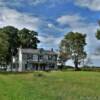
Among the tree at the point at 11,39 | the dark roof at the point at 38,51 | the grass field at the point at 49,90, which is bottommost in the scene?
the grass field at the point at 49,90

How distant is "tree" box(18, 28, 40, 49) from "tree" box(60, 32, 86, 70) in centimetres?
1661

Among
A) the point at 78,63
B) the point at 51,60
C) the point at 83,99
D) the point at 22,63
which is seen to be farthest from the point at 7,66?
the point at 83,99

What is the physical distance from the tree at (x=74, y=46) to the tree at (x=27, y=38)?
1661 cm

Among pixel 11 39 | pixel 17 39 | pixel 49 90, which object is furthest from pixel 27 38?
pixel 49 90

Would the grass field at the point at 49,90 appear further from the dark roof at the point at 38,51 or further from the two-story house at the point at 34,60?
the dark roof at the point at 38,51

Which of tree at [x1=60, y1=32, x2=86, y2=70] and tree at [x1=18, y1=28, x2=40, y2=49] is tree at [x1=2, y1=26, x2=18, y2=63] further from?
tree at [x1=60, y1=32, x2=86, y2=70]

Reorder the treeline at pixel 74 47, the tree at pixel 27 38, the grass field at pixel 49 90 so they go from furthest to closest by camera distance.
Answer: the tree at pixel 27 38
the treeline at pixel 74 47
the grass field at pixel 49 90

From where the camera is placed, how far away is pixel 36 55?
10681 centimetres

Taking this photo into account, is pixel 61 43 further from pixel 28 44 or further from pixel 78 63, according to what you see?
pixel 28 44

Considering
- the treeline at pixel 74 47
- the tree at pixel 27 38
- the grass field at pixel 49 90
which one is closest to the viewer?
the grass field at pixel 49 90

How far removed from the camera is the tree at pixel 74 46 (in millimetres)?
102500

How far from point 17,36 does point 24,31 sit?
5.46m

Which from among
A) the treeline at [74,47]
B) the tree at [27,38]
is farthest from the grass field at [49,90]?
the tree at [27,38]

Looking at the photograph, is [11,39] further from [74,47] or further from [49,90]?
[49,90]
